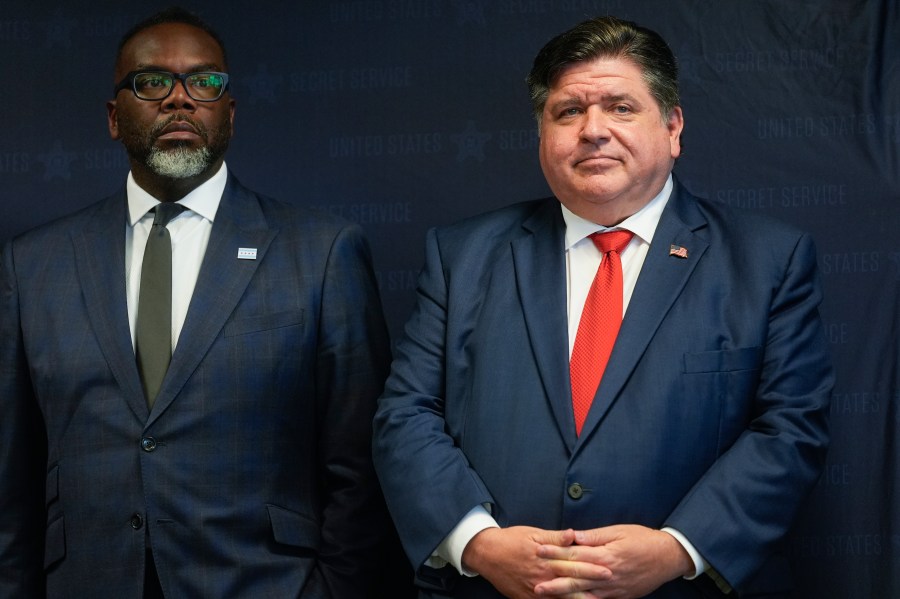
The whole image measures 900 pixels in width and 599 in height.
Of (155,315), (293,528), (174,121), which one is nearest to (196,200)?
(174,121)

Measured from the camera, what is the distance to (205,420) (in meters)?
2.38

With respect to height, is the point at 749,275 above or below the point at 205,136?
below

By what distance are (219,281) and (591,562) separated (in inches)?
37.2

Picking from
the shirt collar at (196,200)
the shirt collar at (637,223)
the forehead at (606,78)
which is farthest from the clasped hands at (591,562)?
the shirt collar at (196,200)

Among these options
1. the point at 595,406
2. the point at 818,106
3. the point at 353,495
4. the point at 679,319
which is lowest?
the point at 353,495

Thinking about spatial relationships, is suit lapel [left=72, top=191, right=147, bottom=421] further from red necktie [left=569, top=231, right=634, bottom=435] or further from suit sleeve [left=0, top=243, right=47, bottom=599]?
red necktie [left=569, top=231, right=634, bottom=435]

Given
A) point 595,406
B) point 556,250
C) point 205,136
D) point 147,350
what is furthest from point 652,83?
point 147,350

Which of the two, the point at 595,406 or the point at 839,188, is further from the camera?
the point at 839,188

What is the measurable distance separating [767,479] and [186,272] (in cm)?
122

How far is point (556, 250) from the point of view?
238 cm

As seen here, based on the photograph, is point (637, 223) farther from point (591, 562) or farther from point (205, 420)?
point (205, 420)

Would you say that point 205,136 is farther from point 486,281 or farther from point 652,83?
point 652,83

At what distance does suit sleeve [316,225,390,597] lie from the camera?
2.46m

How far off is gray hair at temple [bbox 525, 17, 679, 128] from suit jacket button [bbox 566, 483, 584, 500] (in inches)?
29.7
